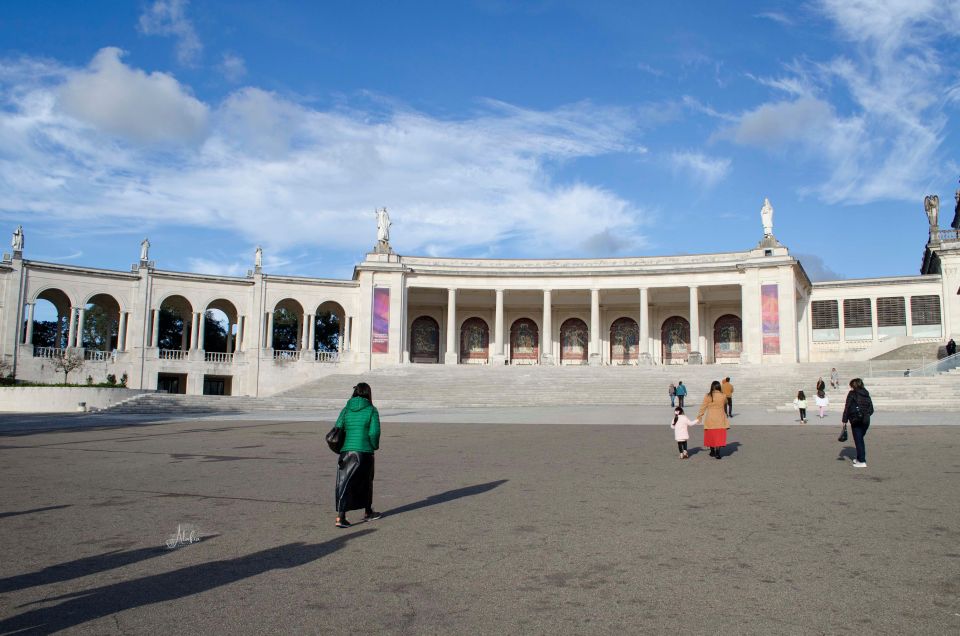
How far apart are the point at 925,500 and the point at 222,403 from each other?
31902 mm

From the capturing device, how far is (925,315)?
50.3 m

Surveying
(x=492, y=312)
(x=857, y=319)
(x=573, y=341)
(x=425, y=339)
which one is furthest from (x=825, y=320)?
(x=425, y=339)

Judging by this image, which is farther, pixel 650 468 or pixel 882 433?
pixel 882 433

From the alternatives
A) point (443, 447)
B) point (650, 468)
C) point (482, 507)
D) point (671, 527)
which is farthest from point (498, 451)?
point (671, 527)

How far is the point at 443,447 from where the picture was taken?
1661cm

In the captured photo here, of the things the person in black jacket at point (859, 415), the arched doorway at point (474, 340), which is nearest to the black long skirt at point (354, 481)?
the person in black jacket at point (859, 415)

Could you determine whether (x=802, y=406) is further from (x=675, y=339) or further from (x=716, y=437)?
(x=675, y=339)

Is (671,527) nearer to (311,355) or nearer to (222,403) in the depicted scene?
(222,403)

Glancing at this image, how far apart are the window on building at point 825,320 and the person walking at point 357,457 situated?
52.1 m

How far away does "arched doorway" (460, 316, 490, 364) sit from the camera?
59.3 metres

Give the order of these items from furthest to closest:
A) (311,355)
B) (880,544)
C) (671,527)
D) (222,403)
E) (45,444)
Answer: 1. (311,355)
2. (222,403)
3. (45,444)
4. (671,527)
5. (880,544)

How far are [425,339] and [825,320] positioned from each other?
30431 mm

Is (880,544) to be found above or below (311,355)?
below

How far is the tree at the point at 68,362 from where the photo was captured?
4169cm
